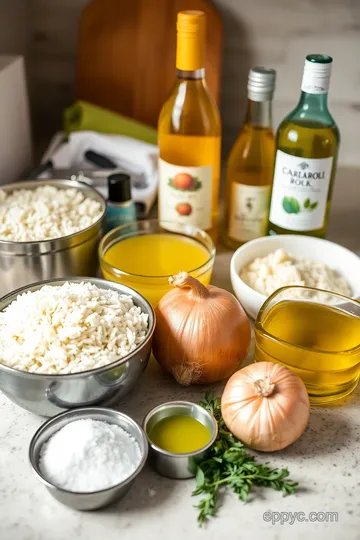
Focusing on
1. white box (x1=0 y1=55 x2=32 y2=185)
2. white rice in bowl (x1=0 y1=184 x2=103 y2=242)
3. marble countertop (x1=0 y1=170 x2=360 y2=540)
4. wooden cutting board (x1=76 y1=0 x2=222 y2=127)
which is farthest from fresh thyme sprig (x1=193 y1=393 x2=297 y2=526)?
wooden cutting board (x1=76 y1=0 x2=222 y2=127)

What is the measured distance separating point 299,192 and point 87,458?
23.8 inches

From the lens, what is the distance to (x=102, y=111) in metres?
1.48

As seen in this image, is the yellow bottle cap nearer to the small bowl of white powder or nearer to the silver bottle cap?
the silver bottle cap

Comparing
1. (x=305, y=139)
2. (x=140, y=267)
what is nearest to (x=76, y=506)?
(x=140, y=267)

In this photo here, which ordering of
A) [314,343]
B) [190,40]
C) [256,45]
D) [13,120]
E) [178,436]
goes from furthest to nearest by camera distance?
[256,45], [13,120], [190,40], [314,343], [178,436]

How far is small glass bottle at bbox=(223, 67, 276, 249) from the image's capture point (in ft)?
3.88

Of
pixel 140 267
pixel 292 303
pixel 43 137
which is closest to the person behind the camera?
pixel 292 303

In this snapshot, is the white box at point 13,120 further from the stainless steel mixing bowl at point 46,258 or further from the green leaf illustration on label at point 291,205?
the green leaf illustration on label at point 291,205

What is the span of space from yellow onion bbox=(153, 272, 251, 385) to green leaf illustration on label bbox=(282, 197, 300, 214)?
0.93 ft

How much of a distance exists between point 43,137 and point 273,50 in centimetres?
63

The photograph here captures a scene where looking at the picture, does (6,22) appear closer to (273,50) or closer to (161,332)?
(273,50)

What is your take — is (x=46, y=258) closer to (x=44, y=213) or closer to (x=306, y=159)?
(x=44, y=213)

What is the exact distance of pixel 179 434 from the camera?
32.5 inches
